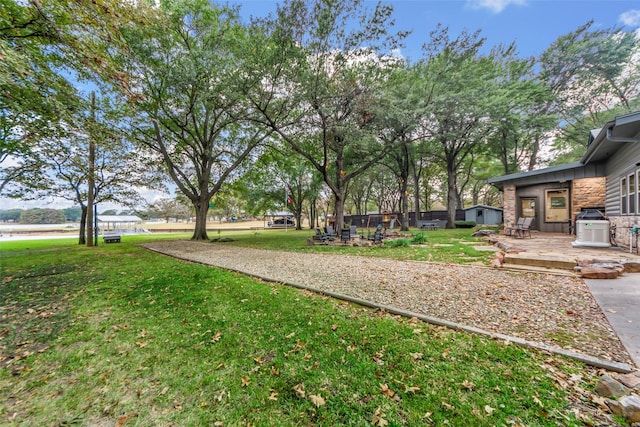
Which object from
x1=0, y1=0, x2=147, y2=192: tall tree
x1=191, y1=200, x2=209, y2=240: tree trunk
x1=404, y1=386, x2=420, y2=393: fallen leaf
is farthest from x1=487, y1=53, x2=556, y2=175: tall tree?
x1=191, y1=200, x2=209, y2=240: tree trunk

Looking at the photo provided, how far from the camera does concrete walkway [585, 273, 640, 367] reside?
246 centimetres

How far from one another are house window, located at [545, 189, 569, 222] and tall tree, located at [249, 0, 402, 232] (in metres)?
9.99

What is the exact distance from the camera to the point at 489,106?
1332cm

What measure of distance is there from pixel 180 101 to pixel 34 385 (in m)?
13.3

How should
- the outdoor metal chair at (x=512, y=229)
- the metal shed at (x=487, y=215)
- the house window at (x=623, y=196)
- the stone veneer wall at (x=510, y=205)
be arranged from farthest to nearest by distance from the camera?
the metal shed at (x=487, y=215) < the stone veneer wall at (x=510, y=205) < the outdoor metal chair at (x=512, y=229) < the house window at (x=623, y=196)

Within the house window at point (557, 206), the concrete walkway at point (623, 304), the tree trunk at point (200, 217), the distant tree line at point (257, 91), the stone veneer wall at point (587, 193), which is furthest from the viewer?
the tree trunk at point (200, 217)

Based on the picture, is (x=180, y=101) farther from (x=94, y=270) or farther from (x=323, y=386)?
(x=323, y=386)

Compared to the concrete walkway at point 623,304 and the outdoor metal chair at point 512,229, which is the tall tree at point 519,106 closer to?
the outdoor metal chair at point 512,229

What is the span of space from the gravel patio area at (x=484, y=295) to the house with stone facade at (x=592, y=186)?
4.59m

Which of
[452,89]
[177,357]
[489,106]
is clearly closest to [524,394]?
[177,357]

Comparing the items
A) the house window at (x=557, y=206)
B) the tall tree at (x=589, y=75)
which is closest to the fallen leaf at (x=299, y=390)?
the house window at (x=557, y=206)

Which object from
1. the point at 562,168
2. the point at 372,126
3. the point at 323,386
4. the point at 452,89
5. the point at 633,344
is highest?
the point at 452,89

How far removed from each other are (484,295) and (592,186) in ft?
40.5

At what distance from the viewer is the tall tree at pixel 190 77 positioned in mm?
9781
